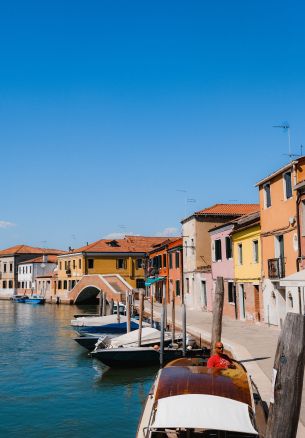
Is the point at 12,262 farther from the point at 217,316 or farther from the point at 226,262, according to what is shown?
the point at 217,316

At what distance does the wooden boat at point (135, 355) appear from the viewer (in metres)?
17.5

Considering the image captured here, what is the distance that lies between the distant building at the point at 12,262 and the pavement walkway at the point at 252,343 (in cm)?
5657

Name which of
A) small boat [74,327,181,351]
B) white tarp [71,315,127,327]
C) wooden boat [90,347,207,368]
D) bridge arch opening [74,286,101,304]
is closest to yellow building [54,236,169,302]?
bridge arch opening [74,286,101,304]

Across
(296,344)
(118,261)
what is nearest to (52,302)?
(118,261)

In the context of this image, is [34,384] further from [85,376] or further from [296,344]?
[296,344]

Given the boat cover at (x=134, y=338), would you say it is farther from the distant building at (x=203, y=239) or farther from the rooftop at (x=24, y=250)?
the rooftop at (x=24, y=250)

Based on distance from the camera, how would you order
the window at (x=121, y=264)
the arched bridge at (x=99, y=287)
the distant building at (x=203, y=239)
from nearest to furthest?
the distant building at (x=203, y=239), the arched bridge at (x=99, y=287), the window at (x=121, y=264)

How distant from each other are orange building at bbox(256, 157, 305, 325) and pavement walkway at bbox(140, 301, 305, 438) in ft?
3.84

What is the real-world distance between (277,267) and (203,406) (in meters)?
14.5

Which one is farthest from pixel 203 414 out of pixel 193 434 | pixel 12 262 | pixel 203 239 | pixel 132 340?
pixel 12 262

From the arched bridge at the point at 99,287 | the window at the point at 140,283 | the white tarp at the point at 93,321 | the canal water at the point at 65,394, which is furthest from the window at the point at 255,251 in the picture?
the window at the point at 140,283

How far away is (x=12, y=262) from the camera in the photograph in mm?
79562

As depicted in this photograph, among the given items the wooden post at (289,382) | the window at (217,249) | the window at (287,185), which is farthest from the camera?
the window at (217,249)

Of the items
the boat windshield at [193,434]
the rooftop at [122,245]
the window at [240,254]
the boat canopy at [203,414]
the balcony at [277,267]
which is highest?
the rooftop at [122,245]
